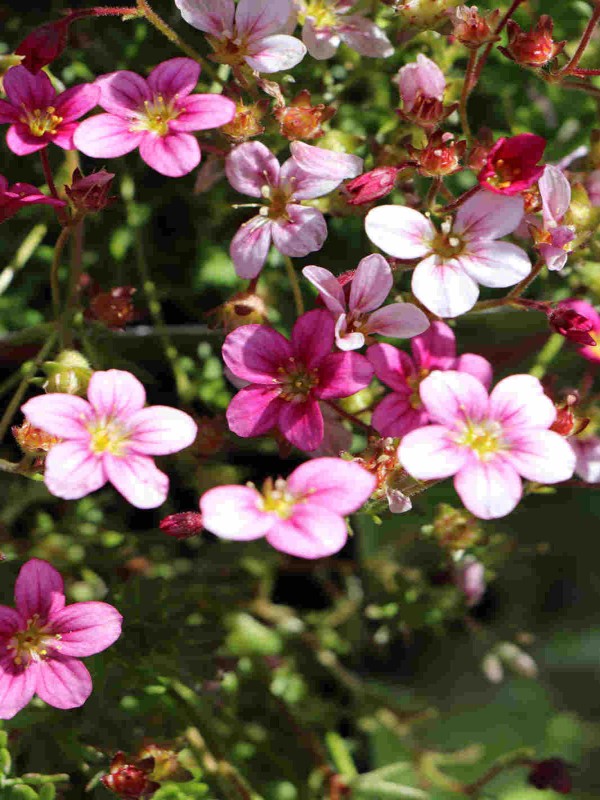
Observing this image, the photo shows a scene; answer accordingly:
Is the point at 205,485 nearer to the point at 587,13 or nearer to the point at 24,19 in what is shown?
the point at 24,19

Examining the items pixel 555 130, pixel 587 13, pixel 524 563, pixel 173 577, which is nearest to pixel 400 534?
pixel 524 563

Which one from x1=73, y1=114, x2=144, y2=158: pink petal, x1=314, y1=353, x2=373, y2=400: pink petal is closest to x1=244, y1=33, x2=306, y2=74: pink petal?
x1=73, y1=114, x2=144, y2=158: pink petal

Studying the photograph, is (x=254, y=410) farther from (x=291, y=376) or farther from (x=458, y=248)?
(x=458, y=248)

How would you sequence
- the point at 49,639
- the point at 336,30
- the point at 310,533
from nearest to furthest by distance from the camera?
the point at 310,533 → the point at 49,639 → the point at 336,30

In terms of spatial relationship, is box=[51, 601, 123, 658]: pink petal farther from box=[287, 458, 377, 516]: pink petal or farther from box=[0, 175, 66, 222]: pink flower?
box=[0, 175, 66, 222]: pink flower

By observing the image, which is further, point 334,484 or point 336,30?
point 336,30

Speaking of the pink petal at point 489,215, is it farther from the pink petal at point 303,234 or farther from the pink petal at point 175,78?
the pink petal at point 175,78

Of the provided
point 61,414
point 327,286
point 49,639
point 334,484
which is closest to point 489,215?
point 327,286

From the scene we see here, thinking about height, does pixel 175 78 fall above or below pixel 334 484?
above
